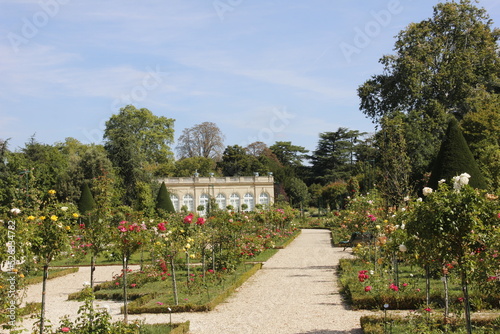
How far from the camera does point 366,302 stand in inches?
348

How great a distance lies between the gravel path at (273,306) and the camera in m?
7.80

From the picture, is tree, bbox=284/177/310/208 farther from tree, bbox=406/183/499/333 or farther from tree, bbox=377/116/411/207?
tree, bbox=406/183/499/333

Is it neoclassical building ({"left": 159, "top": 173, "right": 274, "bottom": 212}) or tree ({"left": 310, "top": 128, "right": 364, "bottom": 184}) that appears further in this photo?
tree ({"left": 310, "top": 128, "right": 364, "bottom": 184})

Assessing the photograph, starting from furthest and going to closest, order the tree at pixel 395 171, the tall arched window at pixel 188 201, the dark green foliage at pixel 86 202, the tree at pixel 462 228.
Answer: the tall arched window at pixel 188 201 < the dark green foliage at pixel 86 202 < the tree at pixel 395 171 < the tree at pixel 462 228

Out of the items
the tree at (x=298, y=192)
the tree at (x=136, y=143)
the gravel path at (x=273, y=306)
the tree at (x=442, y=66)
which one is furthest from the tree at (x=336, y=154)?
the gravel path at (x=273, y=306)

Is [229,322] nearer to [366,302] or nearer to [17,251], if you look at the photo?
[366,302]

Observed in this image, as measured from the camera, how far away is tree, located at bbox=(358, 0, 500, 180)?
96.2 feet

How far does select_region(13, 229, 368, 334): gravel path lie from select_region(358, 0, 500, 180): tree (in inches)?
687

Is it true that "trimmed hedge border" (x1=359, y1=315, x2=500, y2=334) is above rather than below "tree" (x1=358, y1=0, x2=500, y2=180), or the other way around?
below

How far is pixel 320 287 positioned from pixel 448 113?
2270 centimetres

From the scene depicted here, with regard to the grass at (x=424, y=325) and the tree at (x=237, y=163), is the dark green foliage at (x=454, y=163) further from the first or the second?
the tree at (x=237, y=163)

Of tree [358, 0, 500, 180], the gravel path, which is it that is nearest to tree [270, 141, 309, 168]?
tree [358, 0, 500, 180]

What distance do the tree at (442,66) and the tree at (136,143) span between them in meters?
18.3

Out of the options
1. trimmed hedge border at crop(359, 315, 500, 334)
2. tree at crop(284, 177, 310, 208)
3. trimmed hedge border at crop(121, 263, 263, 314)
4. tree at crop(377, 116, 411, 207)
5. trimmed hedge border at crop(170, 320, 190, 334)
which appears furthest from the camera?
tree at crop(284, 177, 310, 208)
